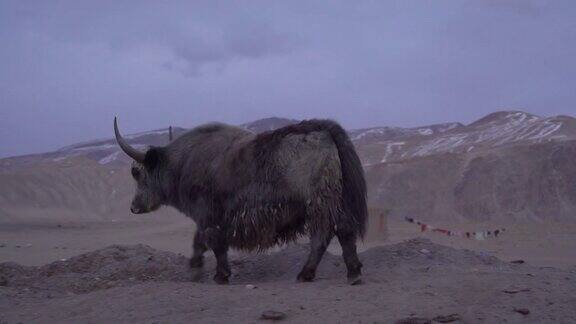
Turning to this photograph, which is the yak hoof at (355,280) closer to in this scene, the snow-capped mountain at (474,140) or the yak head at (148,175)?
the yak head at (148,175)

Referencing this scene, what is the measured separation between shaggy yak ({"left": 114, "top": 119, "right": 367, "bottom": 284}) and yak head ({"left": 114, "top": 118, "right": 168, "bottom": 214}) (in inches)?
24.3

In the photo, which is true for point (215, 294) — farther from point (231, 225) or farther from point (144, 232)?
point (144, 232)

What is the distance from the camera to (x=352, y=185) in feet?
29.1

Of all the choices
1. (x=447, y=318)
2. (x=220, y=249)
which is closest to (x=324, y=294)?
(x=447, y=318)

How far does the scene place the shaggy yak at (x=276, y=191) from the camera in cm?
878

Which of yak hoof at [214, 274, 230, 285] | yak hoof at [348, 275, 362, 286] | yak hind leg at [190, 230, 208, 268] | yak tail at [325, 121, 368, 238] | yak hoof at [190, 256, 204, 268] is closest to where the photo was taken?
yak hoof at [348, 275, 362, 286]

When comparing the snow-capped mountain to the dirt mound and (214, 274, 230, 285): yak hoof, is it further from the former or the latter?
(214, 274, 230, 285): yak hoof

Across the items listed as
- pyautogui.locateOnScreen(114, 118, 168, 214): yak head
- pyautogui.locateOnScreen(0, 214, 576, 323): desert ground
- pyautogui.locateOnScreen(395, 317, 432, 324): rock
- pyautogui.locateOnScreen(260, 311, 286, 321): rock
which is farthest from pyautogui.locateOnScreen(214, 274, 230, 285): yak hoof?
pyautogui.locateOnScreen(395, 317, 432, 324): rock

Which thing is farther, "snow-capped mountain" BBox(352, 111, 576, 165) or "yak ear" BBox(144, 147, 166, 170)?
"snow-capped mountain" BBox(352, 111, 576, 165)

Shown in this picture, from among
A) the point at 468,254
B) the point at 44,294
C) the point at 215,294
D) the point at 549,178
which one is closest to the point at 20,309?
the point at 44,294

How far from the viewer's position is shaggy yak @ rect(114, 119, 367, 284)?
28.8ft

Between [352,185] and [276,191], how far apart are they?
976 millimetres

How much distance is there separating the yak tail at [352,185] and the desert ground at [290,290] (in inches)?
28.9

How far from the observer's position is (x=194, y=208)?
391 inches
